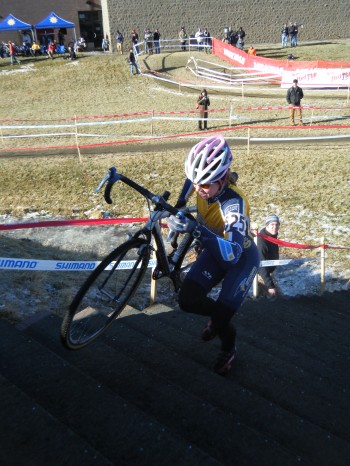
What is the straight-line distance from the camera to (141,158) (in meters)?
15.4

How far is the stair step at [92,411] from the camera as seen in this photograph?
10.2 feet

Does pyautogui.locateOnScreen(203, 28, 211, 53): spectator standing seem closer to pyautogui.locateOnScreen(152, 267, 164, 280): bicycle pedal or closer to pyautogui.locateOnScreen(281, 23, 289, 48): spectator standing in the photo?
pyautogui.locateOnScreen(281, 23, 289, 48): spectator standing

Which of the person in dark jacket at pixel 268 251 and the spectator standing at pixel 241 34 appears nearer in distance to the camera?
the person in dark jacket at pixel 268 251

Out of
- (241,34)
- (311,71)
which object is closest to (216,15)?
(241,34)

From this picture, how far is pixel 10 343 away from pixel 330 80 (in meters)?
25.4

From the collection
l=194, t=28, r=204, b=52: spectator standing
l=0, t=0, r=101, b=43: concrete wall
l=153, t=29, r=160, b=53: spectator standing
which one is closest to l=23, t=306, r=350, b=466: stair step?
l=153, t=29, r=160, b=53: spectator standing

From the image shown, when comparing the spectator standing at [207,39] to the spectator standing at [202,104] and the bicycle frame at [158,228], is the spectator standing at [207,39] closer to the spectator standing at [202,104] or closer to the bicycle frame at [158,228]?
the spectator standing at [202,104]

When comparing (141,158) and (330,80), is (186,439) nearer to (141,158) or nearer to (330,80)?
(141,158)

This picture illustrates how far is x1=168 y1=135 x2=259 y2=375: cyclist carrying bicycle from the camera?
13.3 feet

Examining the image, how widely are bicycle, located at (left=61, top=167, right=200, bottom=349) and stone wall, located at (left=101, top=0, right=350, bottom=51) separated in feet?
131

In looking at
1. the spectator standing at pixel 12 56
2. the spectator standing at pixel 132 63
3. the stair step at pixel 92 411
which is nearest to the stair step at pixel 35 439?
the stair step at pixel 92 411

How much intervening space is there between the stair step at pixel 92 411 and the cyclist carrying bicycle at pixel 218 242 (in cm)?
125

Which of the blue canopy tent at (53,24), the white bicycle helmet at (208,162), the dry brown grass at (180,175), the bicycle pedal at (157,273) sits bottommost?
the dry brown grass at (180,175)

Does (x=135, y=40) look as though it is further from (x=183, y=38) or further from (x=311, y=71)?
(x=311, y=71)
